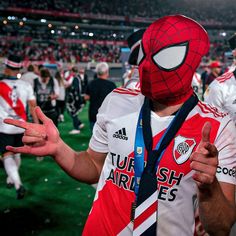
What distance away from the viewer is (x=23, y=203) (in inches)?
188

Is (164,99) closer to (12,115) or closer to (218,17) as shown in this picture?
(12,115)

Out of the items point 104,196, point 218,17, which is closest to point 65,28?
point 218,17

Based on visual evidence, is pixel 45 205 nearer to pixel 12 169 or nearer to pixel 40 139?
pixel 12 169

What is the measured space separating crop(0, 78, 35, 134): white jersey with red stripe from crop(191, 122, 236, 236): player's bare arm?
413 centimetres

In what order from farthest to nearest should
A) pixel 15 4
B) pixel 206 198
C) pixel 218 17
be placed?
pixel 218 17 → pixel 15 4 → pixel 206 198

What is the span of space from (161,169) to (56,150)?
484 millimetres

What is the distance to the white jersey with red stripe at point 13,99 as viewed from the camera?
17.0 ft

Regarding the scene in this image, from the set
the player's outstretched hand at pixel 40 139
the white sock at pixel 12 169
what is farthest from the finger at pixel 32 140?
the white sock at pixel 12 169

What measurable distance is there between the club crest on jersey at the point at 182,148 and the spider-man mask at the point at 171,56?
19 centimetres

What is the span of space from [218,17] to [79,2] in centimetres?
1726

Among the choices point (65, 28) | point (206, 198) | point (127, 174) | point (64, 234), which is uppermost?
point (206, 198)

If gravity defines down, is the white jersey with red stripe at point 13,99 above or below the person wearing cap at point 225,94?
below

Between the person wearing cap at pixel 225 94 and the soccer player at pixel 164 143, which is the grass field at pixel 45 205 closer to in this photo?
the person wearing cap at pixel 225 94

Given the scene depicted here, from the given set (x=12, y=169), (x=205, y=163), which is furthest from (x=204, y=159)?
(x=12, y=169)
